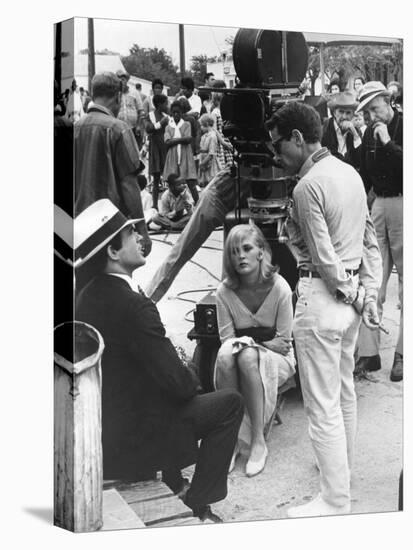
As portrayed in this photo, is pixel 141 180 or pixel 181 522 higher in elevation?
pixel 141 180

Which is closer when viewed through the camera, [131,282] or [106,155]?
[106,155]

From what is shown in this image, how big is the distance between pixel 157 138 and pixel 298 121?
39.1 inches

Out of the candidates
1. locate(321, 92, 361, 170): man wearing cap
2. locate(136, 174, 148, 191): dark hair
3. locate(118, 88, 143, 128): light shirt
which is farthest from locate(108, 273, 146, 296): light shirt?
locate(321, 92, 361, 170): man wearing cap

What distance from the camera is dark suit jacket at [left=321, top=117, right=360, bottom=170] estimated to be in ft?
34.0

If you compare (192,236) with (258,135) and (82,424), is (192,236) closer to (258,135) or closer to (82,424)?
(258,135)

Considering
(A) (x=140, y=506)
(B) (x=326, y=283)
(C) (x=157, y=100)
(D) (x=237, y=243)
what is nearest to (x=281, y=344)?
(B) (x=326, y=283)

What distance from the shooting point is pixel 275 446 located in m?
10.3

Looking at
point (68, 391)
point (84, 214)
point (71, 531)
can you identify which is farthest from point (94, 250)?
point (71, 531)

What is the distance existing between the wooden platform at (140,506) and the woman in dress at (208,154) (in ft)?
6.29

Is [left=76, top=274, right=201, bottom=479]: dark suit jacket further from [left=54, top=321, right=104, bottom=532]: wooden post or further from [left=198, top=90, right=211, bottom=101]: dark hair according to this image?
[left=198, top=90, right=211, bottom=101]: dark hair

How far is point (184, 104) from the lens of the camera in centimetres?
994

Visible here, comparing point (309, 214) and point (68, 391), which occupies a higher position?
point (309, 214)

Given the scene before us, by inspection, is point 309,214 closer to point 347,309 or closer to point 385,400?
point 347,309

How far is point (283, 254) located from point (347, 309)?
567 millimetres
